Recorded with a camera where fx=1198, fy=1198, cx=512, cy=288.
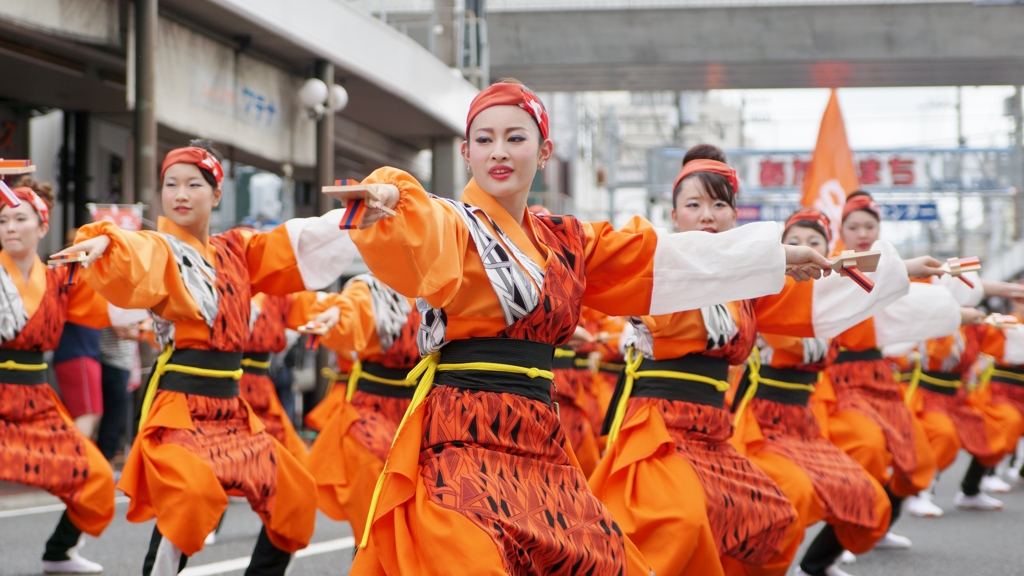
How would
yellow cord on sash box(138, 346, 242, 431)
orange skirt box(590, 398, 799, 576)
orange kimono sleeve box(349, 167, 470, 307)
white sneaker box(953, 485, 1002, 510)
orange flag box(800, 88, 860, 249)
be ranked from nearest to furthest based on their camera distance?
orange kimono sleeve box(349, 167, 470, 307), orange skirt box(590, 398, 799, 576), yellow cord on sash box(138, 346, 242, 431), white sneaker box(953, 485, 1002, 510), orange flag box(800, 88, 860, 249)

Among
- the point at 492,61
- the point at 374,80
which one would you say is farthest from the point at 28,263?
the point at 492,61

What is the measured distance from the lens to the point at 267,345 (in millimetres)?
5828

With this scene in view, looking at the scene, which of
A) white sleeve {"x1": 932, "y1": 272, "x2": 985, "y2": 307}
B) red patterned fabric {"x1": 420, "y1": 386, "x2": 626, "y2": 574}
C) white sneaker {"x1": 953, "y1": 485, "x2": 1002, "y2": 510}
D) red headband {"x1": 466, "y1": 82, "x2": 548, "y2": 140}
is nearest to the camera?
red patterned fabric {"x1": 420, "y1": 386, "x2": 626, "y2": 574}

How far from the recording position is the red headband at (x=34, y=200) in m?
5.31

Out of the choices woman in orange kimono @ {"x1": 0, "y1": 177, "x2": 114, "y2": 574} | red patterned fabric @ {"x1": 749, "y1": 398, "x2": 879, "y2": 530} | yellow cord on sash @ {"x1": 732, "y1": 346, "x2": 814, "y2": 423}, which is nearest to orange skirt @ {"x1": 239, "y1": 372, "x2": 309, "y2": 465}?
woman in orange kimono @ {"x1": 0, "y1": 177, "x2": 114, "y2": 574}

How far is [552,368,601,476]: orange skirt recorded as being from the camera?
7.51 meters

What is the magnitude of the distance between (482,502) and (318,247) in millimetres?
2030

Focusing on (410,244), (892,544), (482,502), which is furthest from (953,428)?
(410,244)

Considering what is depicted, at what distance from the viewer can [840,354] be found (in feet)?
21.0

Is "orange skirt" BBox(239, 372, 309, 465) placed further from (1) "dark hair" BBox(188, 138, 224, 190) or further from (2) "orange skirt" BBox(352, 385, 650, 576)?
(2) "orange skirt" BBox(352, 385, 650, 576)

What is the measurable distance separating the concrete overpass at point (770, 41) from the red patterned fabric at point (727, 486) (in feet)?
36.8

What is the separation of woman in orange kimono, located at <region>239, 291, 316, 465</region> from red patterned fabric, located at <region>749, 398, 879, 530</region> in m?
2.17

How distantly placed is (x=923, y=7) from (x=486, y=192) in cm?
1304

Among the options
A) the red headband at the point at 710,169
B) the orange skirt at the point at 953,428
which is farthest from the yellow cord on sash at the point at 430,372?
the orange skirt at the point at 953,428
